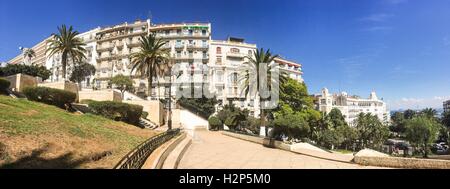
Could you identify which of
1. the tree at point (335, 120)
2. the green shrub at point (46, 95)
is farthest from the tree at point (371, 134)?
the green shrub at point (46, 95)

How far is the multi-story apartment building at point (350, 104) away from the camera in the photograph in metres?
117

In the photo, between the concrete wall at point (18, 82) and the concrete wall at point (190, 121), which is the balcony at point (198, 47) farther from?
the concrete wall at point (18, 82)

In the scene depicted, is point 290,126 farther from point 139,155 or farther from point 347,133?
point 347,133

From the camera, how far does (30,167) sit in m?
9.54

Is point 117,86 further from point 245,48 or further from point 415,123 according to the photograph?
point 415,123

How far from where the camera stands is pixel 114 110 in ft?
83.9

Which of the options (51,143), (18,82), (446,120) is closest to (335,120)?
(446,120)

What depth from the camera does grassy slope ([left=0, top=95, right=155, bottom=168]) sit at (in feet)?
34.0

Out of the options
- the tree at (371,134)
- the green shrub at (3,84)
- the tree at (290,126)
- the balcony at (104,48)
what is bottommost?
the tree at (371,134)

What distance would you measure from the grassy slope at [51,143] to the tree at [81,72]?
201 ft

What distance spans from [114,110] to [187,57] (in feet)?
162

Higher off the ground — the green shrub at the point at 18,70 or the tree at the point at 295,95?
the green shrub at the point at 18,70

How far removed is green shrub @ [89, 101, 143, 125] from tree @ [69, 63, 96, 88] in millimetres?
53455

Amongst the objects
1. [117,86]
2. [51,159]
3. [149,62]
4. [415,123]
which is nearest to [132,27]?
[117,86]
